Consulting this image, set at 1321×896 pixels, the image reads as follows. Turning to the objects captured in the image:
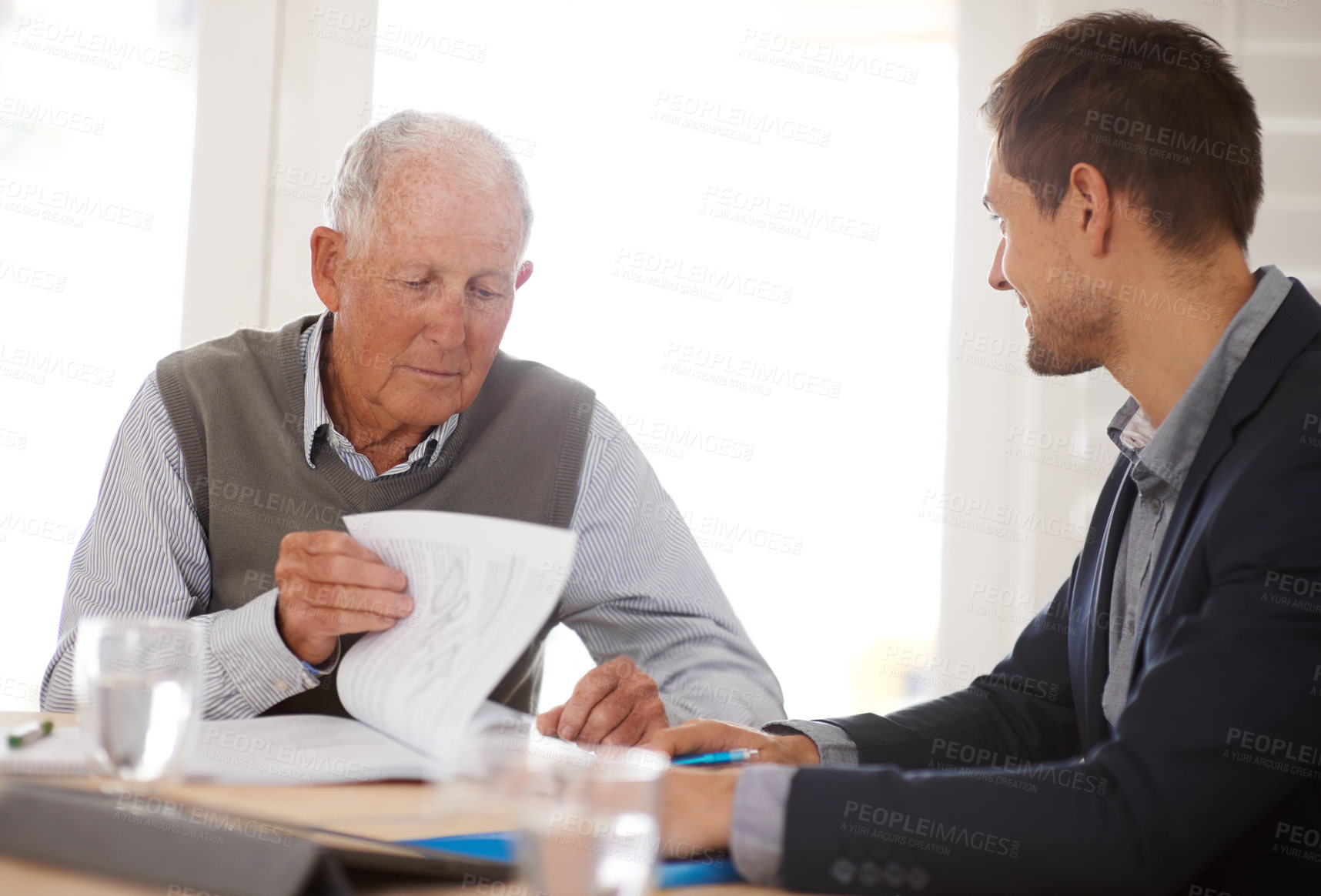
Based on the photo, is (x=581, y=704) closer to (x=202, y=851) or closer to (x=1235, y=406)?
(x=202, y=851)

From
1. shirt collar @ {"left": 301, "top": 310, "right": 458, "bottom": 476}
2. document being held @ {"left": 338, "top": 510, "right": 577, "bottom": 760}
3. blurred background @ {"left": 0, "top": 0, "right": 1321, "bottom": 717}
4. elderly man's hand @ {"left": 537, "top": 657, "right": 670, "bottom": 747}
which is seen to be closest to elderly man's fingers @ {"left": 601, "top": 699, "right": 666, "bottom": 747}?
elderly man's hand @ {"left": 537, "top": 657, "right": 670, "bottom": 747}

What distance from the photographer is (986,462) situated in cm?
266

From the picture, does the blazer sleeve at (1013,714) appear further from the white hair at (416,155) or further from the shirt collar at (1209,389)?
the white hair at (416,155)

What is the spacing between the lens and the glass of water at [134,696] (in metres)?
0.72

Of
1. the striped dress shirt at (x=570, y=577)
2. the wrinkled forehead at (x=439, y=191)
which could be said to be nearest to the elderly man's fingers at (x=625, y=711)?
the striped dress shirt at (x=570, y=577)

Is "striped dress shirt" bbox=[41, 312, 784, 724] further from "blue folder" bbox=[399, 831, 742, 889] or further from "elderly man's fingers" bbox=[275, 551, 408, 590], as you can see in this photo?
"blue folder" bbox=[399, 831, 742, 889]

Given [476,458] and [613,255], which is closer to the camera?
[476,458]

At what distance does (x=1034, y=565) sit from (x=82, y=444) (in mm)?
2381

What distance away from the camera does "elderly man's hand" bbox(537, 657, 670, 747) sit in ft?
3.97

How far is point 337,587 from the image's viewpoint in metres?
1.10

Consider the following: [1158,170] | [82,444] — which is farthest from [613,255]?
[1158,170]

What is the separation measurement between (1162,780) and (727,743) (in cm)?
42

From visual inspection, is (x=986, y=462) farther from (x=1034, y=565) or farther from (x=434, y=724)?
(x=434, y=724)

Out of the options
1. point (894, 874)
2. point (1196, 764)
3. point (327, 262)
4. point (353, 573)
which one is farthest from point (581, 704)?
point (327, 262)
